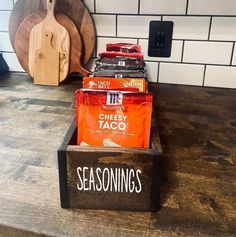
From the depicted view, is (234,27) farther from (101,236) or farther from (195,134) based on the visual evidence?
(101,236)

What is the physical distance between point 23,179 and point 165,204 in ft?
0.75

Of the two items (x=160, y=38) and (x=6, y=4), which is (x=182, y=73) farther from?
(x=6, y=4)

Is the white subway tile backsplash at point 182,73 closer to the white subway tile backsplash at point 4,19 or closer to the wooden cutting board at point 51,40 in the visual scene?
the wooden cutting board at point 51,40

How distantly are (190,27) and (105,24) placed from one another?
11.5 inches

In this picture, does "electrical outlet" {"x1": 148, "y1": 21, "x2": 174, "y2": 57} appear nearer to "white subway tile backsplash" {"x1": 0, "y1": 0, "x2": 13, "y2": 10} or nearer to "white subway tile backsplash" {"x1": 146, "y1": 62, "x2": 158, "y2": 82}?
"white subway tile backsplash" {"x1": 146, "y1": 62, "x2": 158, "y2": 82}

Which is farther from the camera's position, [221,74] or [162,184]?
[221,74]

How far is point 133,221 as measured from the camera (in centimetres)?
34

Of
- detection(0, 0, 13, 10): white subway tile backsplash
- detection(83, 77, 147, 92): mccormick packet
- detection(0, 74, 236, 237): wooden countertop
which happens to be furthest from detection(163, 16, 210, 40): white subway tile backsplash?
detection(0, 0, 13, 10): white subway tile backsplash

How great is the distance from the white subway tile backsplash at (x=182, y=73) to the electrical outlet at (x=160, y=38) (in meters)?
0.05

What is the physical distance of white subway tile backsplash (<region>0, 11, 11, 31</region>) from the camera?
1.00 m

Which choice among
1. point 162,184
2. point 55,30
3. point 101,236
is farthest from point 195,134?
point 55,30

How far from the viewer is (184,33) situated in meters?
0.88

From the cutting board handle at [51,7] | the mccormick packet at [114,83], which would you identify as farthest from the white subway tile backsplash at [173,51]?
the mccormick packet at [114,83]

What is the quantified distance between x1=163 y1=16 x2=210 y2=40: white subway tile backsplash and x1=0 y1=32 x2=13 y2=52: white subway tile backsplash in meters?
0.60
